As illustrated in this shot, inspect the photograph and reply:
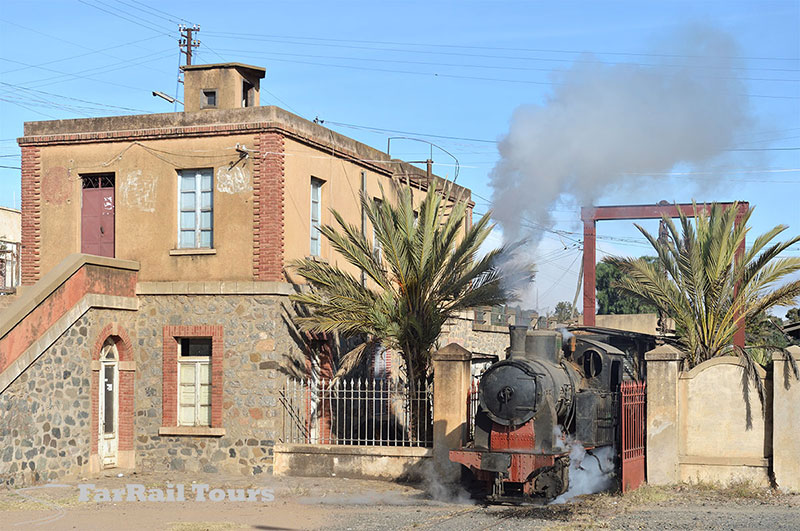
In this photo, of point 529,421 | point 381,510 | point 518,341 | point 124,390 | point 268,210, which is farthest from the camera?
point 124,390

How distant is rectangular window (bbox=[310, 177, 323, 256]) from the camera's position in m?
19.3

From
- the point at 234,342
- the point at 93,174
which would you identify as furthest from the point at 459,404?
the point at 93,174

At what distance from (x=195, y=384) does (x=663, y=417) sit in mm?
8540

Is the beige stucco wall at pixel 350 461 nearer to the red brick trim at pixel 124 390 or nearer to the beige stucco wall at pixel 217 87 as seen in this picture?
the red brick trim at pixel 124 390

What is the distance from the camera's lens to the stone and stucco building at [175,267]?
1745cm

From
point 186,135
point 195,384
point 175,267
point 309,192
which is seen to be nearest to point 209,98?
point 186,135

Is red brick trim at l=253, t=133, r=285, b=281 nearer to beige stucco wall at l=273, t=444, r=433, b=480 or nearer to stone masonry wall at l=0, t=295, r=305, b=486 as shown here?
stone masonry wall at l=0, t=295, r=305, b=486

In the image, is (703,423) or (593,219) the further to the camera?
(593,219)

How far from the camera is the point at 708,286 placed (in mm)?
16953

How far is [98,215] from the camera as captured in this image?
1927 centimetres

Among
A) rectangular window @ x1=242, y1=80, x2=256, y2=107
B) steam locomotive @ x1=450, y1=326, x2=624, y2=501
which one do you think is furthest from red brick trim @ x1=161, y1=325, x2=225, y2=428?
steam locomotive @ x1=450, y1=326, x2=624, y2=501

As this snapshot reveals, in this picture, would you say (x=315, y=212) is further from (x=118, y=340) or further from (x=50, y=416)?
(x=50, y=416)

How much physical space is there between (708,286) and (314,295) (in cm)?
698

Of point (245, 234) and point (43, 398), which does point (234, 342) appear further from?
point (43, 398)
